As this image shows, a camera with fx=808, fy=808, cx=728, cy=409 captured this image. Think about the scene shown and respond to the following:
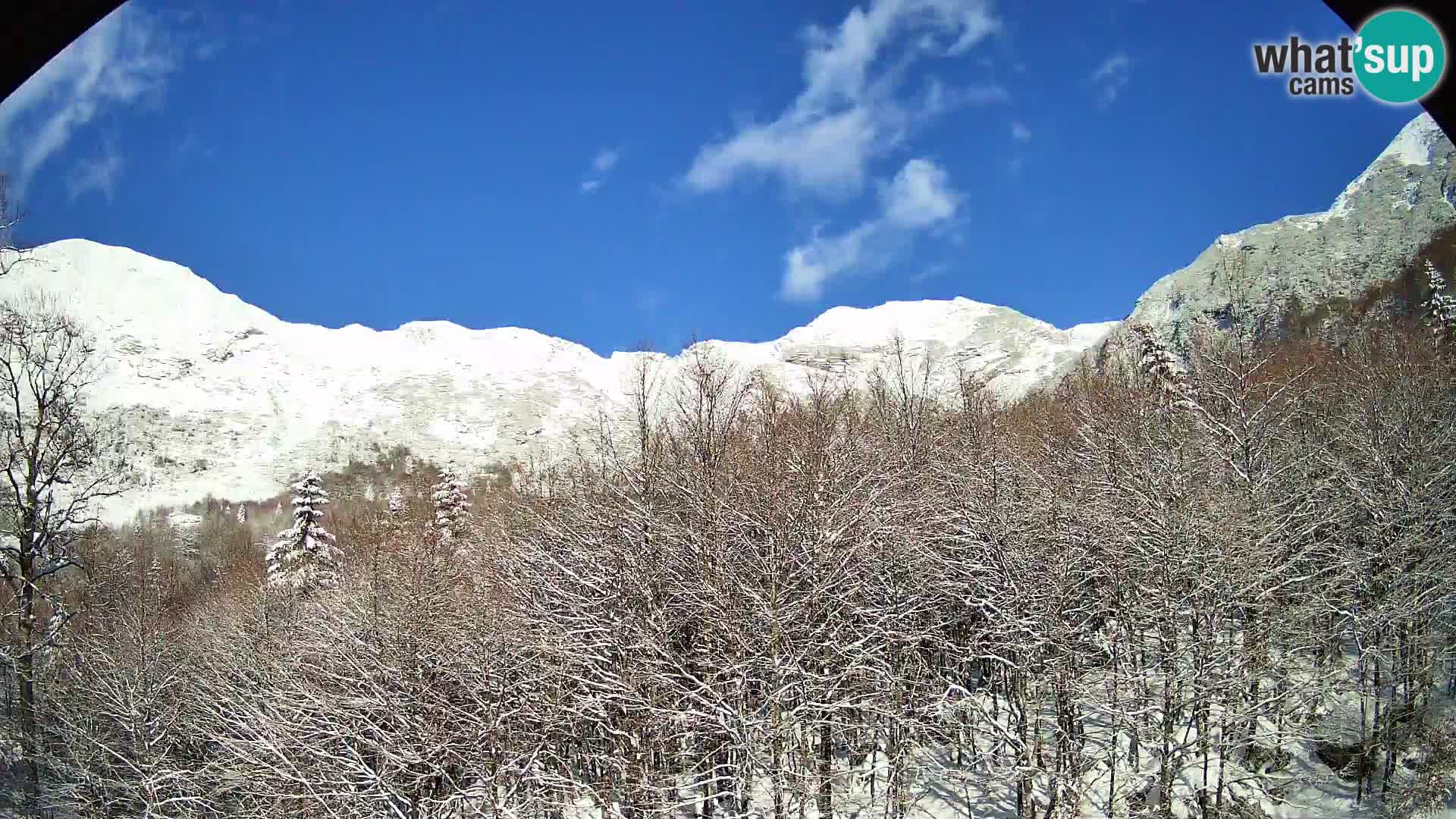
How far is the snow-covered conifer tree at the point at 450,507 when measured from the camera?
126ft

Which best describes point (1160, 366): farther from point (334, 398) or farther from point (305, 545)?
point (334, 398)

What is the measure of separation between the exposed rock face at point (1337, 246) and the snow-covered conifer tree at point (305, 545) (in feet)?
241

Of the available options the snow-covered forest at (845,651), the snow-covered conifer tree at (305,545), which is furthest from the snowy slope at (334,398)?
the snow-covered forest at (845,651)

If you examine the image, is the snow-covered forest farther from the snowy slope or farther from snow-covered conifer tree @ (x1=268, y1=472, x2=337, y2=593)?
the snowy slope

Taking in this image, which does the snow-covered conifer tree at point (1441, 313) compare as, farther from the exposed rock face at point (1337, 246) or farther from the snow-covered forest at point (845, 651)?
the exposed rock face at point (1337, 246)

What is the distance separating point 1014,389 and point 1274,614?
320ft

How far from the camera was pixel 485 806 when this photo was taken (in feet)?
49.8

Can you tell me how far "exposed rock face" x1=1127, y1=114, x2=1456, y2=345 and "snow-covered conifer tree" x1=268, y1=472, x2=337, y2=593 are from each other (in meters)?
73.5

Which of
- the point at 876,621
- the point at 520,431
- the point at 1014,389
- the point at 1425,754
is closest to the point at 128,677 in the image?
the point at 876,621

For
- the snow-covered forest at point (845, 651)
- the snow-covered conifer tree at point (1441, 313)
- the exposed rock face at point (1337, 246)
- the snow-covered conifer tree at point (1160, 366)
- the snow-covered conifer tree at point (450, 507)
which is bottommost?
the snow-covered forest at point (845, 651)

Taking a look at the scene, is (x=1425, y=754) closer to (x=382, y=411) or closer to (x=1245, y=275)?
(x=1245, y=275)

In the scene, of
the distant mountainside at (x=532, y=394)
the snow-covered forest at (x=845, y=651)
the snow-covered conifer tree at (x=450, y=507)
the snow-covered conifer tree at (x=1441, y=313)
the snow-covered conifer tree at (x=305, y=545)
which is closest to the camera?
the snow-covered forest at (x=845, y=651)

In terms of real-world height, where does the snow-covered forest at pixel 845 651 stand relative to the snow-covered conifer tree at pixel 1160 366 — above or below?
below

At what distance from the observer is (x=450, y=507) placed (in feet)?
137
